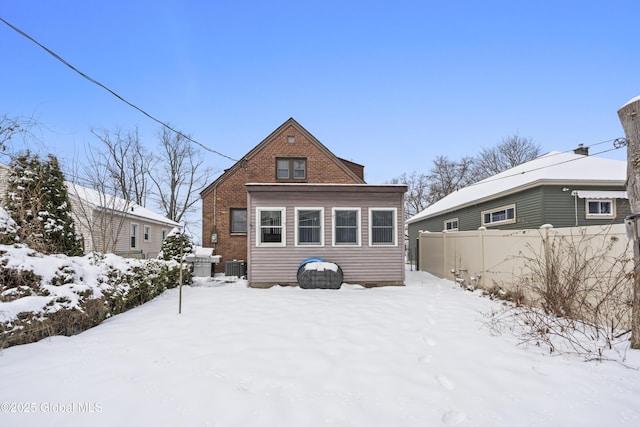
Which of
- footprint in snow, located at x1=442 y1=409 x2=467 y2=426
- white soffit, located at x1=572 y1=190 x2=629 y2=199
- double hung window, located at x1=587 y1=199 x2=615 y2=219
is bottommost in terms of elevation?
footprint in snow, located at x1=442 y1=409 x2=467 y2=426

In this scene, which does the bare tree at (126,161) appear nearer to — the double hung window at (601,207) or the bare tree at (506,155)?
the double hung window at (601,207)

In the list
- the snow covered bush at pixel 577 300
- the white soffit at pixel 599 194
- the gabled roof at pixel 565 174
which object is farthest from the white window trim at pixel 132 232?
the white soffit at pixel 599 194

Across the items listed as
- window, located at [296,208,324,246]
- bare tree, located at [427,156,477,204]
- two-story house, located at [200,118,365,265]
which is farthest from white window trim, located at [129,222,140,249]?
bare tree, located at [427,156,477,204]

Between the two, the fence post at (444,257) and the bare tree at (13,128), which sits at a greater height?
the bare tree at (13,128)

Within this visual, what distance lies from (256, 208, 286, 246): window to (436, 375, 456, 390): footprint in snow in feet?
25.9

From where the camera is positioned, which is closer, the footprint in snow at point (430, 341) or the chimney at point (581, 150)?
the footprint in snow at point (430, 341)

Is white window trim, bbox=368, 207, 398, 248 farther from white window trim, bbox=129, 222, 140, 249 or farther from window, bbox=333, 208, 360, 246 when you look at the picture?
white window trim, bbox=129, 222, 140, 249

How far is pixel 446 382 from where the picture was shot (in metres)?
3.49

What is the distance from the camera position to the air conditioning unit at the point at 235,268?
14836 mm

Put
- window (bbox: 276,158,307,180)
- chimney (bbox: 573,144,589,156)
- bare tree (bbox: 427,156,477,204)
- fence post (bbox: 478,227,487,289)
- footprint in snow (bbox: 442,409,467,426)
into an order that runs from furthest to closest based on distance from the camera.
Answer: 1. bare tree (bbox: 427,156,477,204)
2. window (bbox: 276,158,307,180)
3. chimney (bbox: 573,144,589,156)
4. fence post (bbox: 478,227,487,289)
5. footprint in snow (bbox: 442,409,467,426)

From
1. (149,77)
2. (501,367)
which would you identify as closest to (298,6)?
(149,77)

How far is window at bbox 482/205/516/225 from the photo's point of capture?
14452 millimetres

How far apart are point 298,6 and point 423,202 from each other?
3395 cm

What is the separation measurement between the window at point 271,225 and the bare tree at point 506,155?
1243 inches
